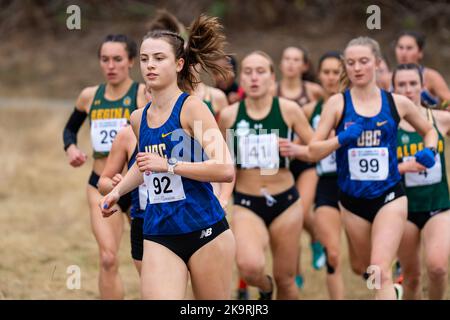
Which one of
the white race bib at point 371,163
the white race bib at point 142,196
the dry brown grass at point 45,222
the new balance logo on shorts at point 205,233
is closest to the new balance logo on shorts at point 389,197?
the white race bib at point 371,163

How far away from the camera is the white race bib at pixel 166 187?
510cm

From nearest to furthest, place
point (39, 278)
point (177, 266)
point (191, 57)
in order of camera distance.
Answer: point (177, 266)
point (191, 57)
point (39, 278)

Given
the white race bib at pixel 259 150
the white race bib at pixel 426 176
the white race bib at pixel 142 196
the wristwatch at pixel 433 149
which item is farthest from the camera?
the white race bib at pixel 259 150

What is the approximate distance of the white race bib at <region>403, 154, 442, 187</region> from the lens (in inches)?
284

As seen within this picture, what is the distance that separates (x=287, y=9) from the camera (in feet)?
66.1

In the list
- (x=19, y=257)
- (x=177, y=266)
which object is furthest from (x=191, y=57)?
(x=19, y=257)

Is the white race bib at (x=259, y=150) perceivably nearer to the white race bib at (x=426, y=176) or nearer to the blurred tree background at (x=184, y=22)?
the white race bib at (x=426, y=176)

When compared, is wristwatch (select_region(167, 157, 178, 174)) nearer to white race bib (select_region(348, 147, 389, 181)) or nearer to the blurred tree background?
white race bib (select_region(348, 147, 389, 181))

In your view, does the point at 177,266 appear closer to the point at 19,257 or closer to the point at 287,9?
the point at 19,257

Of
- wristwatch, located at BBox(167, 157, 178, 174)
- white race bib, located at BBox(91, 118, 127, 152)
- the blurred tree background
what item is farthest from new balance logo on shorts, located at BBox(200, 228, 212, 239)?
the blurred tree background

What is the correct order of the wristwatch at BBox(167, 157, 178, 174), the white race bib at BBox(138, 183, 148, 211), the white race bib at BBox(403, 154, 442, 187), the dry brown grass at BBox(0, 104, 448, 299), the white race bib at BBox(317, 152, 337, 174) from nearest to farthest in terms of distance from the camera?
the wristwatch at BBox(167, 157, 178, 174) < the white race bib at BBox(138, 183, 148, 211) < the white race bib at BBox(403, 154, 442, 187) < the white race bib at BBox(317, 152, 337, 174) < the dry brown grass at BBox(0, 104, 448, 299)

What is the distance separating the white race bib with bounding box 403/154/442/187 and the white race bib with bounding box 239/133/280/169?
3.51 feet

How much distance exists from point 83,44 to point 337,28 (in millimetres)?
5720

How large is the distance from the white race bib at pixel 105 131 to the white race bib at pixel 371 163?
191cm
